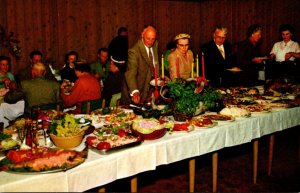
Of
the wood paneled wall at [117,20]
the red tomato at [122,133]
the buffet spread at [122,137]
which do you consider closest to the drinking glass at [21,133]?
the buffet spread at [122,137]

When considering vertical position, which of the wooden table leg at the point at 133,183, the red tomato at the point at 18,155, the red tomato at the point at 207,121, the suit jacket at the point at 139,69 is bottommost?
the wooden table leg at the point at 133,183

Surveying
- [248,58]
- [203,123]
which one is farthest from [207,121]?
[248,58]

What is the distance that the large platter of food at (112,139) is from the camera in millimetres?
2217

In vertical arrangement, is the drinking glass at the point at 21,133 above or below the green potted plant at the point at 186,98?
below

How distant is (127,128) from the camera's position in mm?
2686

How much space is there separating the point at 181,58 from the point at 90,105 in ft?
3.77

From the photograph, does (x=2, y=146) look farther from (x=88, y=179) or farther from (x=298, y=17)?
(x=298, y=17)

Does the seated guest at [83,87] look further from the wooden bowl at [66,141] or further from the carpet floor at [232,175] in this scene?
the wooden bowl at [66,141]

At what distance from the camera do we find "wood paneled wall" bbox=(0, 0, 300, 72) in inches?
277

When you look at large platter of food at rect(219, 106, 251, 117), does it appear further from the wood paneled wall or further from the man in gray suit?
the wood paneled wall

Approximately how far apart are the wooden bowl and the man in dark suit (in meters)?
2.66

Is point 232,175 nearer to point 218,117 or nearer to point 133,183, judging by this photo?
point 218,117

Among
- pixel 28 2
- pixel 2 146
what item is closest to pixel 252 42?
pixel 2 146

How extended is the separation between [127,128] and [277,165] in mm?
2351
